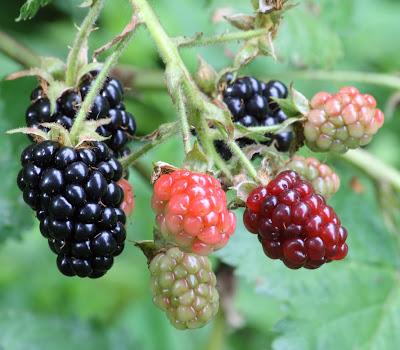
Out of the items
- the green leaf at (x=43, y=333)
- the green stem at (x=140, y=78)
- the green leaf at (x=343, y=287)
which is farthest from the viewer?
the green leaf at (x=43, y=333)

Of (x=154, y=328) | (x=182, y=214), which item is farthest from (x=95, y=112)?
(x=154, y=328)

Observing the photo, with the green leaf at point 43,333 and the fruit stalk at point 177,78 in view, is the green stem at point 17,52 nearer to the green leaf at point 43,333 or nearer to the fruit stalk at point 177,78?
the fruit stalk at point 177,78

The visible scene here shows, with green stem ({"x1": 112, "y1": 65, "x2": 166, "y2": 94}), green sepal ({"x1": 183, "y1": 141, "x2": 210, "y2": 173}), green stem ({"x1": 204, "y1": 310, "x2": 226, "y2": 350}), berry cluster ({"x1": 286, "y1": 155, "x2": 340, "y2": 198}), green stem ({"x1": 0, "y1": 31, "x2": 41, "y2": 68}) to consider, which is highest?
green sepal ({"x1": 183, "y1": 141, "x2": 210, "y2": 173})

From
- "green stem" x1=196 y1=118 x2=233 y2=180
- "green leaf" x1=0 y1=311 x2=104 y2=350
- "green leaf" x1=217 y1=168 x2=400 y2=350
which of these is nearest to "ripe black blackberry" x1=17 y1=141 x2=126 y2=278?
"green stem" x1=196 y1=118 x2=233 y2=180

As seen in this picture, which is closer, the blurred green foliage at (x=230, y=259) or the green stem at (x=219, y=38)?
the green stem at (x=219, y=38)

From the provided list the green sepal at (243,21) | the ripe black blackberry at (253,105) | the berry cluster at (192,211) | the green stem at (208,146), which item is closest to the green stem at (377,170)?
the ripe black blackberry at (253,105)

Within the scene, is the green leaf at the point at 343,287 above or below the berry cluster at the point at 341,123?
below

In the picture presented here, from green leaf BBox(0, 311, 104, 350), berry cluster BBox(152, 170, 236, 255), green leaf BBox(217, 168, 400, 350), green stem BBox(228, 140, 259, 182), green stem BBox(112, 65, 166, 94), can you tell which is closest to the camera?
berry cluster BBox(152, 170, 236, 255)

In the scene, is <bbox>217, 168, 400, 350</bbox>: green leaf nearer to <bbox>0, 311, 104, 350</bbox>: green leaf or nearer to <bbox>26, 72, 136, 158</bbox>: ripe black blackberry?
<bbox>26, 72, 136, 158</bbox>: ripe black blackberry
